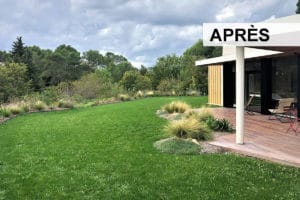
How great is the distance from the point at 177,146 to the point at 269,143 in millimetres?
2017

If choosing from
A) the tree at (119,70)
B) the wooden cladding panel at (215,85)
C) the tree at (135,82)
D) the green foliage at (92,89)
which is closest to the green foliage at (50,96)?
the green foliage at (92,89)

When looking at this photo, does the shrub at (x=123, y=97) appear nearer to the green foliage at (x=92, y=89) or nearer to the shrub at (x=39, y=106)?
the green foliage at (x=92, y=89)

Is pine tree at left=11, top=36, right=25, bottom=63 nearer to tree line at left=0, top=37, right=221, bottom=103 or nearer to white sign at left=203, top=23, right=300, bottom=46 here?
tree line at left=0, top=37, right=221, bottom=103

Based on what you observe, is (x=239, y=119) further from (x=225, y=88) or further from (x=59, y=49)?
(x=59, y=49)

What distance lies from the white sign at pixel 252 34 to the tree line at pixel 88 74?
1469 centimetres

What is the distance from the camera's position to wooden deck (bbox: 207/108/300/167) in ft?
21.8

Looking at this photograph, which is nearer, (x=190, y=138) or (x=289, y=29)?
(x=289, y=29)

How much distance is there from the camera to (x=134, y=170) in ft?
20.2

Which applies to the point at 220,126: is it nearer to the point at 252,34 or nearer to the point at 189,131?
the point at 189,131

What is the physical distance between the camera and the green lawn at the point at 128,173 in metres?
5.09

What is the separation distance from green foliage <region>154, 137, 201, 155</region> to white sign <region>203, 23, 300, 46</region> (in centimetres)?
223

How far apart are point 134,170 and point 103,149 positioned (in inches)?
76.0

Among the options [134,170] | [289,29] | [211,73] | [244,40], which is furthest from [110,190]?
[211,73]

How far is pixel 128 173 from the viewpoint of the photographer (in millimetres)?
6012
